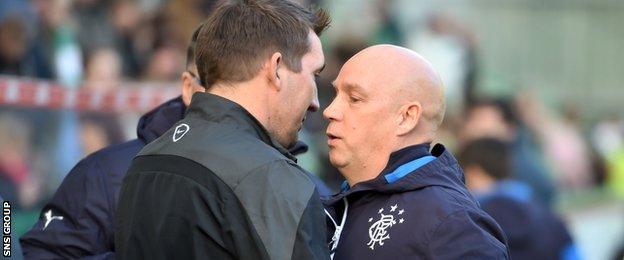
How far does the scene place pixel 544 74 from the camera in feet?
48.8

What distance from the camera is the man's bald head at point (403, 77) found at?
356 centimetres

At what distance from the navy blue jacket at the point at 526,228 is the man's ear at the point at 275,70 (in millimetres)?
3115

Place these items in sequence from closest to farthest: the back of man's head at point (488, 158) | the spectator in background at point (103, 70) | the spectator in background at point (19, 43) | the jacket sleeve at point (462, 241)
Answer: the jacket sleeve at point (462, 241)
the back of man's head at point (488, 158)
the spectator in background at point (19, 43)
the spectator in background at point (103, 70)

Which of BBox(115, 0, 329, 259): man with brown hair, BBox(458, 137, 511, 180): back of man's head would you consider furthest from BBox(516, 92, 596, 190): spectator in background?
BBox(115, 0, 329, 259): man with brown hair

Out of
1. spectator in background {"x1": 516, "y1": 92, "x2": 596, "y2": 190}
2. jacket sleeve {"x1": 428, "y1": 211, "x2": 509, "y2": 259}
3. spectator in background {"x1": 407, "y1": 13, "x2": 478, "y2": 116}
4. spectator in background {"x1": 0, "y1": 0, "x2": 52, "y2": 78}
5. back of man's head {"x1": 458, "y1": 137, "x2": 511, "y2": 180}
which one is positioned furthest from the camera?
spectator in background {"x1": 516, "y1": 92, "x2": 596, "y2": 190}

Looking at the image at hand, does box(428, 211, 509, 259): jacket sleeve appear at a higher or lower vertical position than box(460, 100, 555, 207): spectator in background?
higher

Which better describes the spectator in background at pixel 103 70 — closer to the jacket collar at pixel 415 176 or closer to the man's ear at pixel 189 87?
the man's ear at pixel 189 87

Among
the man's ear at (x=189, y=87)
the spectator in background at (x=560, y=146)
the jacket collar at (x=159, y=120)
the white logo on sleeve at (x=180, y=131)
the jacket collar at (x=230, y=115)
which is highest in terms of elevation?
the jacket collar at (x=230, y=115)

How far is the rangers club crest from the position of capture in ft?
11.2

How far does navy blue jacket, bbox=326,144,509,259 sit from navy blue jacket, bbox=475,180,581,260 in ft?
8.91

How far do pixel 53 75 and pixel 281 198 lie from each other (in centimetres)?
454

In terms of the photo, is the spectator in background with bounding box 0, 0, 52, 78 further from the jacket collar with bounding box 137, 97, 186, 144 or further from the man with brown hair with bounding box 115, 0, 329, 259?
the man with brown hair with bounding box 115, 0, 329, 259

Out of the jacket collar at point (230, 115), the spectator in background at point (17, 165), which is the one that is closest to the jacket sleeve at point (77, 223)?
the jacket collar at point (230, 115)

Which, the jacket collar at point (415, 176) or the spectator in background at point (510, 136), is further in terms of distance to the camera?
the spectator in background at point (510, 136)
